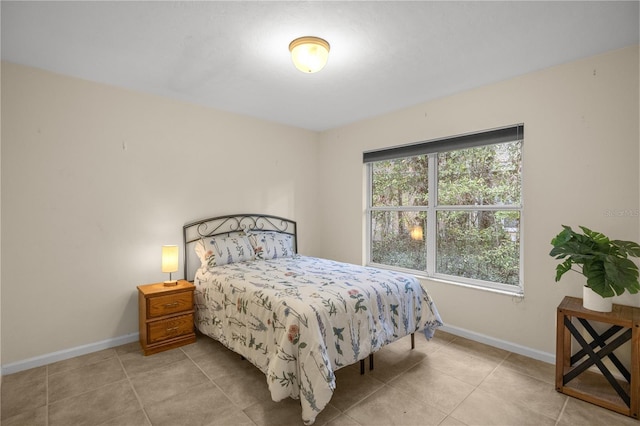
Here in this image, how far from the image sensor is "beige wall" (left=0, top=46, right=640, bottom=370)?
8.14ft

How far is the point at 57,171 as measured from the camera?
2.75m

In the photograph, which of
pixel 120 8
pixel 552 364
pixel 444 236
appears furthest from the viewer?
pixel 444 236

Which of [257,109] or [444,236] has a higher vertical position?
[257,109]

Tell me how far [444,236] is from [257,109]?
2647 mm

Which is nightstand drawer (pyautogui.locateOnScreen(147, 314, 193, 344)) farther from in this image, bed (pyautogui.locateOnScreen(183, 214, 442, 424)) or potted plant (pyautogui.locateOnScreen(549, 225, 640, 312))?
potted plant (pyautogui.locateOnScreen(549, 225, 640, 312))

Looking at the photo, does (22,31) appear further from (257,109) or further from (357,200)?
(357,200)

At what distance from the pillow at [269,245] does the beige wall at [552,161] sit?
1729 mm

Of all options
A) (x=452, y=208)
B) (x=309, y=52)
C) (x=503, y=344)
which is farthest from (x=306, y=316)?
(x=452, y=208)

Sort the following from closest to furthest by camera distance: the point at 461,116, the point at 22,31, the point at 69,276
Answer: the point at 22,31, the point at 69,276, the point at 461,116

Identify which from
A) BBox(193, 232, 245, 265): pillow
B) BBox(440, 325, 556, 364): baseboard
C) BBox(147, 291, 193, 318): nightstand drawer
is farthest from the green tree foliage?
BBox(147, 291, 193, 318): nightstand drawer

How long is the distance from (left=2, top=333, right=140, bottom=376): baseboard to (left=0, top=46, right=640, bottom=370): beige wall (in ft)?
0.15

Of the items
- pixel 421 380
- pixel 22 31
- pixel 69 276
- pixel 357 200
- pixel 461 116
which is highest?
pixel 22 31

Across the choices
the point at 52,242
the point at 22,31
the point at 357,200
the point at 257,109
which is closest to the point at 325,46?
the point at 257,109

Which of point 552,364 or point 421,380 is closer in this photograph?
point 421,380
